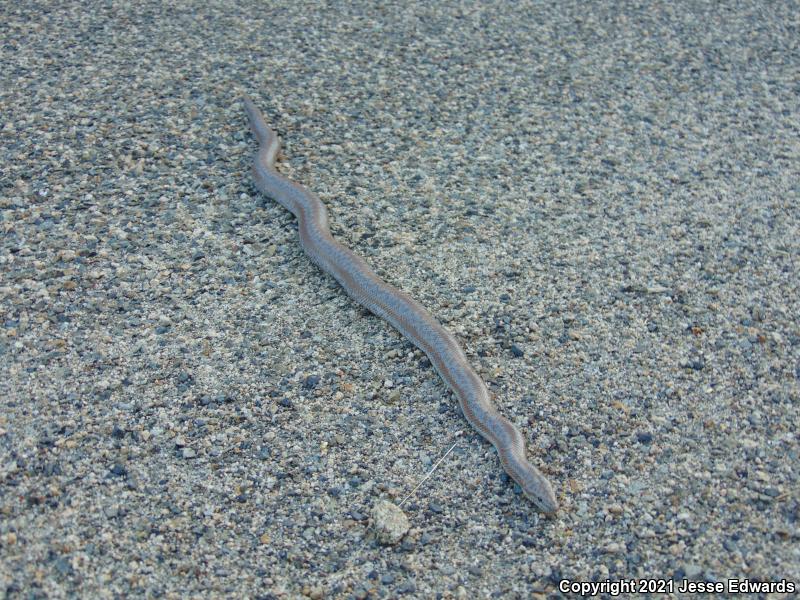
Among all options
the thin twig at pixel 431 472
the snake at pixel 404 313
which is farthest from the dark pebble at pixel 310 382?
the thin twig at pixel 431 472

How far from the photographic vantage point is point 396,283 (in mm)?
5789

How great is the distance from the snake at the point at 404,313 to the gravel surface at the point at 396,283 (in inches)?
3.9

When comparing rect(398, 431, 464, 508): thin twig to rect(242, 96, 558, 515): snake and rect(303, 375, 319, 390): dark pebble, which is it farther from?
rect(303, 375, 319, 390): dark pebble

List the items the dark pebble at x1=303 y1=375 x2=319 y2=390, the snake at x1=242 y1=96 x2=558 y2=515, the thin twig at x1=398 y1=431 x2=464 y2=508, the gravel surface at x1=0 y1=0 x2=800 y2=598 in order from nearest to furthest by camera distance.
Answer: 1. the gravel surface at x1=0 y1=0 x2=800 y2=598
2. the thin twig at x1=398 y1=431 x2=464 y2=508
3. the snake at x1=242 y1=96 x2=558 y2=515
4. the dark pebble at x1=303 y1=375 x2=319 y2=390

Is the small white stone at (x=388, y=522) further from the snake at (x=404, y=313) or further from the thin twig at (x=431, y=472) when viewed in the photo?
the snake at (x=404, y=313)

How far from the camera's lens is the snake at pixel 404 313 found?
454cm

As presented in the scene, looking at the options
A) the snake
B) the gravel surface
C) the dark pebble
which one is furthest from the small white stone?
the dark pebble

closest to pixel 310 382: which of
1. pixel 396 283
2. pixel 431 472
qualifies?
pixel 431 472

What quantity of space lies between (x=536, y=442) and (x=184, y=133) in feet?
13.4

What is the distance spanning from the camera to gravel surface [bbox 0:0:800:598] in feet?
13.7

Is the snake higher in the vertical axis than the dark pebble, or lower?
higher

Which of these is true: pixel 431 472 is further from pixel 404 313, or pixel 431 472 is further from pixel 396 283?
pixel 396 283

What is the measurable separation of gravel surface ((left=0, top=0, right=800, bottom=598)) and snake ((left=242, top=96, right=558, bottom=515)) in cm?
10

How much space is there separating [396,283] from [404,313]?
39cm
